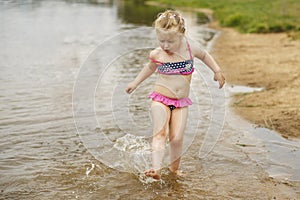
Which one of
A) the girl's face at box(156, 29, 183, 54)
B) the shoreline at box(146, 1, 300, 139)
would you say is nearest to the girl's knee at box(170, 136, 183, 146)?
the girl's face at box(156, 29, 183, 54)

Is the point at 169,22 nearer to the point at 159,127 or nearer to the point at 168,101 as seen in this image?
the point at 168,101

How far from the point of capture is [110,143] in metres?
5.82

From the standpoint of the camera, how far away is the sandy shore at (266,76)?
22.7ft

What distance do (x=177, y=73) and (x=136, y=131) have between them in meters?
2.05

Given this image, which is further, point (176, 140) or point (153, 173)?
point (176, 140)

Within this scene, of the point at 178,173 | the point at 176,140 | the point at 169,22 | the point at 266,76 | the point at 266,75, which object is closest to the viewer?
the point at 169,22

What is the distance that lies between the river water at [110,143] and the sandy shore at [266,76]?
327 mm

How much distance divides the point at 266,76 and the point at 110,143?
5500mm

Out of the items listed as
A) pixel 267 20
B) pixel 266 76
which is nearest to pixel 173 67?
pixel 266 76

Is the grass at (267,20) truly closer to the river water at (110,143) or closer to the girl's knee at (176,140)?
the river water at (110,143)

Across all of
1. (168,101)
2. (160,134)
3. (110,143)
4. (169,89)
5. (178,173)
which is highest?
(169,89)

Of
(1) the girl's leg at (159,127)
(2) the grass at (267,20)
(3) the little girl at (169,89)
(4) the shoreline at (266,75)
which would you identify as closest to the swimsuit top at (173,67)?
(3) the little girl at (169,89)

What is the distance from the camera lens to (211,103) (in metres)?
7.91

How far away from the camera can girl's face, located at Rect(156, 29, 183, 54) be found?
4309mm
